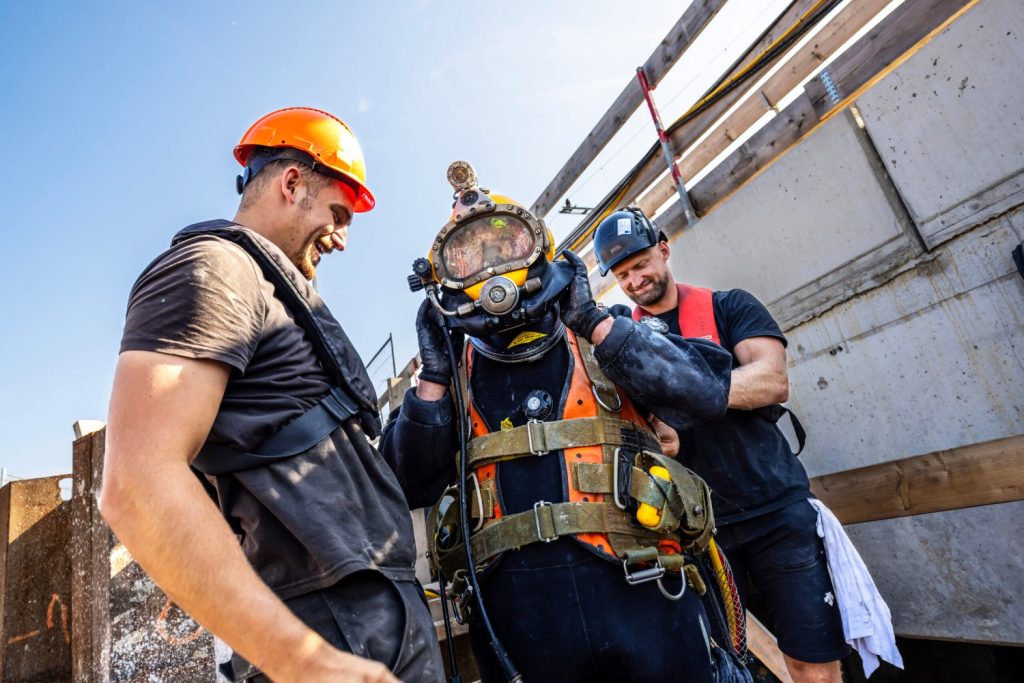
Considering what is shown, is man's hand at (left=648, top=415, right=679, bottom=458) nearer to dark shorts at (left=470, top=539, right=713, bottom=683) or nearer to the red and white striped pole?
dark shorts at (left=470, top=539, right=713, bottom=683)

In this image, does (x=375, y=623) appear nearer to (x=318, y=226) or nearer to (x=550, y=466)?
(x=550, y=466)

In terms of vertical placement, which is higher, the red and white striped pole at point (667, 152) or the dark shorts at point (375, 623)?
the red and white striped pole at point (667, 152)

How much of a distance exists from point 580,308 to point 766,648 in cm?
224

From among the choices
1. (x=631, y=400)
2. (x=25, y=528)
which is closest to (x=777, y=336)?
(x=631, y=400)

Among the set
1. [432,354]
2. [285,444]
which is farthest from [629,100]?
[285,444]

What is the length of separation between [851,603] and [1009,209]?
2.11 metres

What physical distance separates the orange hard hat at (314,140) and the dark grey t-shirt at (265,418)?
563 millimetres

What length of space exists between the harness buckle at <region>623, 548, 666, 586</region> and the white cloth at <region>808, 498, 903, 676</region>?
1.27 m

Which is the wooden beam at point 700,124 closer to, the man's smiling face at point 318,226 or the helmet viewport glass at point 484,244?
the helmet viewport glass at point 484,244

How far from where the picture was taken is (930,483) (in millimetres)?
3242

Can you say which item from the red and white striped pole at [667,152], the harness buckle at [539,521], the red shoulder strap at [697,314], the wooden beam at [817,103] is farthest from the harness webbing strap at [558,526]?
the red and white striped pole at [667,152]

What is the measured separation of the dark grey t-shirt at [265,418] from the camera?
1.17 m

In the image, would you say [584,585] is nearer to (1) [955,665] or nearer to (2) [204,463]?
(2) [204,463]

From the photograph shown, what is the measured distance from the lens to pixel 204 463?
1281 millimetres
